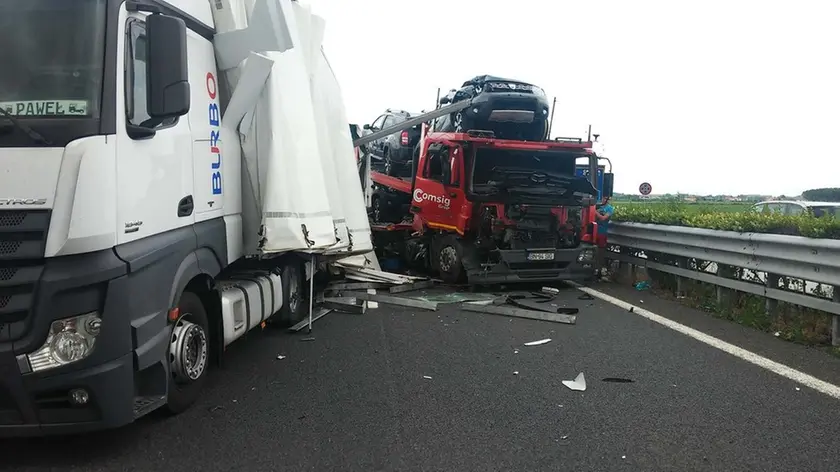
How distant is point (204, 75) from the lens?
4805 mm

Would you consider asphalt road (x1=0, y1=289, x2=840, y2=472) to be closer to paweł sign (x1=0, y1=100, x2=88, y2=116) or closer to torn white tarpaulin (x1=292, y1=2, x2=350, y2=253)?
torn white tarpaulin (x1=292, y1=2, x2=350, y2=253)

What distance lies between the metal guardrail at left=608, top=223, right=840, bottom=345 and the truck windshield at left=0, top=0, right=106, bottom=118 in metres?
6.22

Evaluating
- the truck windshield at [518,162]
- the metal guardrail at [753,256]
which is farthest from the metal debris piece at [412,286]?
the metal guardrail at [753,256]

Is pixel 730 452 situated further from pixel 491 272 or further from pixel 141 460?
pixel 491 272

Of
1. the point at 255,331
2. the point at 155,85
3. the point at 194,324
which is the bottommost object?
the point at 255,331

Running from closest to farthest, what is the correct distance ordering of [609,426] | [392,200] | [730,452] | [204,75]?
[730,452], [609,426], [204,75], [392,200]

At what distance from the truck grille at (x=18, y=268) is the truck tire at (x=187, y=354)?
3.08ft

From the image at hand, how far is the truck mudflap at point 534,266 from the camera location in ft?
31.5

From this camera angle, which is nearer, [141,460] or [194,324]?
[141,460]

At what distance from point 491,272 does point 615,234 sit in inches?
105

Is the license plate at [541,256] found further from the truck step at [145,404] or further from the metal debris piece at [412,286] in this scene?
the truck step at [145,404]

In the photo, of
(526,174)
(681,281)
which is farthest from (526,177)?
(681,281)

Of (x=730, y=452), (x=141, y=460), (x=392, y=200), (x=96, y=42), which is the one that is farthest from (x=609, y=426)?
(x=392, y=200)

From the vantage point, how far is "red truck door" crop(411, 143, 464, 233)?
9.98 m
